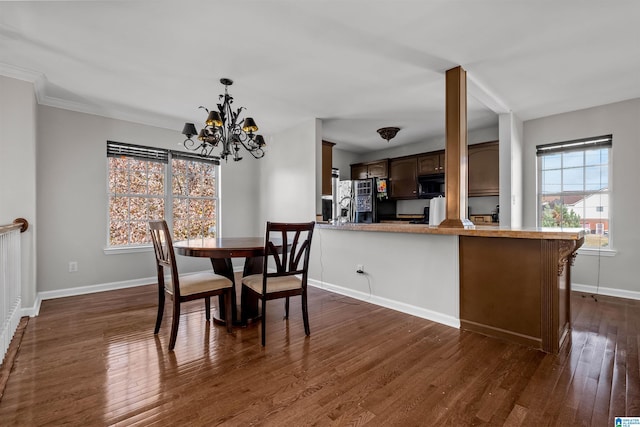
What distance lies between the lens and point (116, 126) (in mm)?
4066

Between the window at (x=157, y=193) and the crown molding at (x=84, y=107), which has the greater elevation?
the crown molding at (x=84, y=107)

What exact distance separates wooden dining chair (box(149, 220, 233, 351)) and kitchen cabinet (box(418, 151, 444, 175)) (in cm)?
403

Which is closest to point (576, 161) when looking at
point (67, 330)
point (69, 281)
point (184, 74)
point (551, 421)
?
point (551, 421)

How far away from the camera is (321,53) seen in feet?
8.48

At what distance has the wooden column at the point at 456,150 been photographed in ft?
9.09

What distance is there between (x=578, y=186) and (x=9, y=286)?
6296 millimetres

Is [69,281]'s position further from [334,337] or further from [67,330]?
[334,337]

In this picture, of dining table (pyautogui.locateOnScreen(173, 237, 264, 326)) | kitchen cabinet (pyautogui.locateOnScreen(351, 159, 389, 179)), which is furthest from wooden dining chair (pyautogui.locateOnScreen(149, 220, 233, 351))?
kitchen cabinet (pyautogui.locateOnScreen(351, 159, 389, 179))

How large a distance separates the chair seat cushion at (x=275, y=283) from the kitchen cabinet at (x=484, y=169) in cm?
345

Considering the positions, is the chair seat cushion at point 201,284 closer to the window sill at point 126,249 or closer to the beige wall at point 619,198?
the window sill at point 126,249

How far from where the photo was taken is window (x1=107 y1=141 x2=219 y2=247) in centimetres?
415

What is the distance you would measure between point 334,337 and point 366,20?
2484 millimetres

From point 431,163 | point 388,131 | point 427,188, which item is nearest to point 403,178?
point 427,188

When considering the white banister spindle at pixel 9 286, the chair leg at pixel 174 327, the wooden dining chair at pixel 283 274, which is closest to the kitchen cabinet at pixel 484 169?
the wooden dining chair at pixel 283 274
